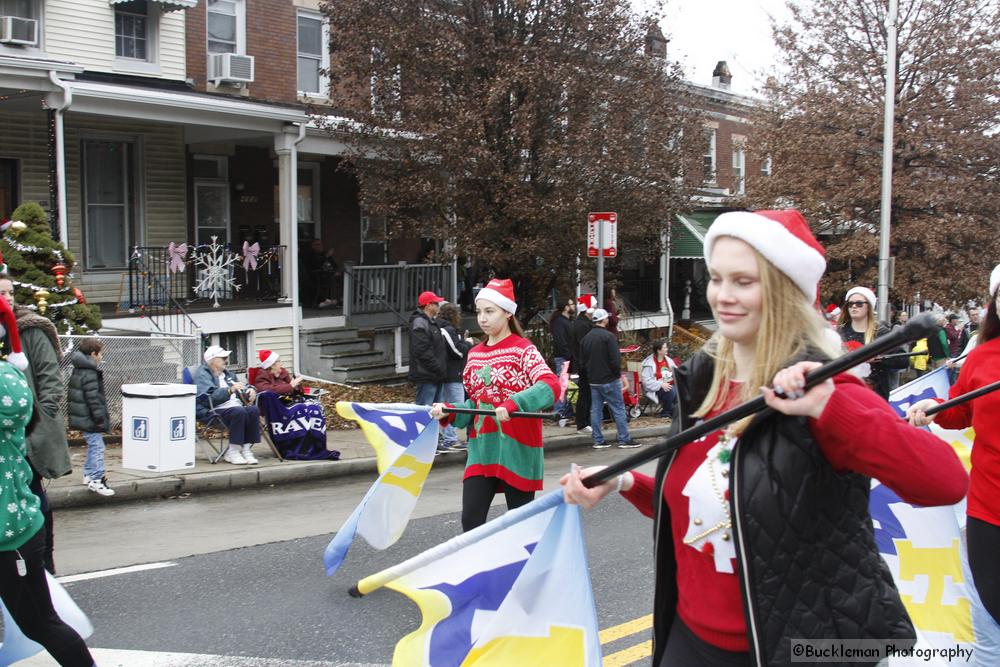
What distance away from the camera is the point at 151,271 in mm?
17297

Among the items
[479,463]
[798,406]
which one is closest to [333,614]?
[479,463]

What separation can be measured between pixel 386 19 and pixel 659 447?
48.2 ft

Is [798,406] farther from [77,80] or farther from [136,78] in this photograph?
[136,78]

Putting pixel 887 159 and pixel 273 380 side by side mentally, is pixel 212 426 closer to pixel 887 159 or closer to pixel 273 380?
pixel 273 380

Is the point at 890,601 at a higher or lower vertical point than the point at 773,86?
lower

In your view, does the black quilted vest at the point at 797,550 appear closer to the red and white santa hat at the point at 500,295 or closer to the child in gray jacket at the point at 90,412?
the red and white santa hat at the point at 500,295

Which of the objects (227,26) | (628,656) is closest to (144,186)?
(227,26)

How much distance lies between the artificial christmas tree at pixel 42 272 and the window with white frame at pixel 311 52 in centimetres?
839

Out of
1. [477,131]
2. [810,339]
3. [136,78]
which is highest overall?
[136,78]

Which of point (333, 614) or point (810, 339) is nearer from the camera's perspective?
point (810, 339)

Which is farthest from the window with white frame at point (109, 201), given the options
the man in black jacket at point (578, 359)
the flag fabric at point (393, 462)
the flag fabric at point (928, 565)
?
the flag fabric at point (928, 565)

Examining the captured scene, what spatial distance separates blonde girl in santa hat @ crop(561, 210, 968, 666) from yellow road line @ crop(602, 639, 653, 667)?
2.58m

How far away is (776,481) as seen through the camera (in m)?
2.35

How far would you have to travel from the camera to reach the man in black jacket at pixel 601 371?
14055 mm
